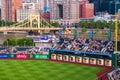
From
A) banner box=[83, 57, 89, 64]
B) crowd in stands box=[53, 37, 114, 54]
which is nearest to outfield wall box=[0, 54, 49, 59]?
crowd in stands box=[53, 37, 114, 54]

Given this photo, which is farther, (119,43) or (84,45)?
(84,45)

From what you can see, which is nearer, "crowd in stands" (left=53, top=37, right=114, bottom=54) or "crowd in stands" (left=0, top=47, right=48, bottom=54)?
"crowd in stands" (left=53, top=37, right=114, bottom=54)

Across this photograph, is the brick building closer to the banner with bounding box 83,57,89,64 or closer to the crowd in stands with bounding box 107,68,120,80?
the banner with bounding box 83,57,89,64

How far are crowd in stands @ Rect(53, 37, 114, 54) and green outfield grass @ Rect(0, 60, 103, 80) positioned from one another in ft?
15.2

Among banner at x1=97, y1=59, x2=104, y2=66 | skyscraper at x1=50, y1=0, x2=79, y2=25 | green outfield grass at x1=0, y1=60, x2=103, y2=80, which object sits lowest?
green outfield grass at x1=0, y1=60, x2=103, y2=80

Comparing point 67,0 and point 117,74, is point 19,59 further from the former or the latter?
point 67,0

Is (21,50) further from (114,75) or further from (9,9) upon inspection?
(9,9)

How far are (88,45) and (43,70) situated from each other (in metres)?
11.1

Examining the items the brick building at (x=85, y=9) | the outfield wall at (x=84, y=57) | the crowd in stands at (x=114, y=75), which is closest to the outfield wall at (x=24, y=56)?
the outfield wall at (x=84, y=57)

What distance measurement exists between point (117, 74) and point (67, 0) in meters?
130

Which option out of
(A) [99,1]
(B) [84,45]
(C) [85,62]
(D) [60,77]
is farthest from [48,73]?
(A) [99,1]

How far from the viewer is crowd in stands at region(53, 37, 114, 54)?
46.9 metres

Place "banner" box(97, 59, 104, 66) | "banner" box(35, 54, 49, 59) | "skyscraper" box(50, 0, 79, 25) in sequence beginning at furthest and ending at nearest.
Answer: "skyscraper" box(50, 0, 79, 25)
"banner" box(35, 54, 49, 59)
"banner" box(97, 59, 104, 66)

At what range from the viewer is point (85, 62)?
46656mm
